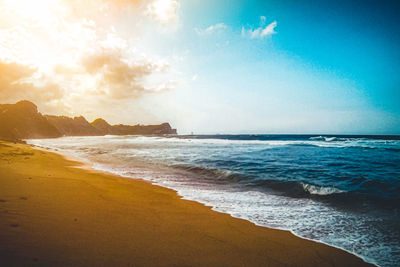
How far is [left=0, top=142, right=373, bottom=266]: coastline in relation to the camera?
2305 millimetres

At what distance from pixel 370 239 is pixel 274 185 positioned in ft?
13.3

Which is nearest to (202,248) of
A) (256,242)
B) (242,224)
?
(256,242)

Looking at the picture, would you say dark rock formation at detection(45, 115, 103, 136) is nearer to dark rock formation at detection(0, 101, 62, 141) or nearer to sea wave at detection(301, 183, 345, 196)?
dark rock formation at detection(0, 101, 62, 141)

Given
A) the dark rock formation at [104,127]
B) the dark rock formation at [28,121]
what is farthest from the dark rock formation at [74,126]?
the dark rock formation at [28,121]

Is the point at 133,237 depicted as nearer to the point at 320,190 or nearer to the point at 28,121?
the point at 320,190

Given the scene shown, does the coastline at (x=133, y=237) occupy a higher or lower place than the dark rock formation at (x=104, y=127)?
lower

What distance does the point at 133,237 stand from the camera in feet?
9.42

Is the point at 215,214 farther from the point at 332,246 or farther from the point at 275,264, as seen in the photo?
the point at 332,246

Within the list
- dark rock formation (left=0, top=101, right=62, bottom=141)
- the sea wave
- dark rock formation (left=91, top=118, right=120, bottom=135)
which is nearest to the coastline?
the sea wave

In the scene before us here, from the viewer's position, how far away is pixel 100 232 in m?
2.91

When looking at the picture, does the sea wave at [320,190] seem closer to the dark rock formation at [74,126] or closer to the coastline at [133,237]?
the coastline at [133,237]

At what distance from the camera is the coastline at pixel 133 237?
7.56 ft

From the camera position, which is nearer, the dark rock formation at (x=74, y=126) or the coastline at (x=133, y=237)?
the coastline at (x=133, y=237)

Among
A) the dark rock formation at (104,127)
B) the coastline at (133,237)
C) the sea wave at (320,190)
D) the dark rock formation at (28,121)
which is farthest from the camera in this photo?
the dark rock formation at (104,127)
